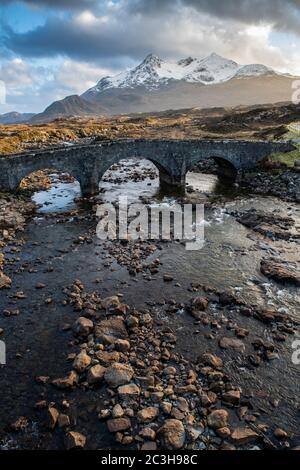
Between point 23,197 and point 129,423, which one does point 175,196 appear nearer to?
point 23,197

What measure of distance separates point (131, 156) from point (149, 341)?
24.4m

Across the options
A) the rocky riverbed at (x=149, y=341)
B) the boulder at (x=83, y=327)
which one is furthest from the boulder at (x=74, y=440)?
the boulder at (x=83, y=327)

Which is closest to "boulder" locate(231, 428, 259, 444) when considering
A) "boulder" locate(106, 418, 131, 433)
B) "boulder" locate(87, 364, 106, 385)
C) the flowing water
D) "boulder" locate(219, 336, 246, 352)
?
"boulder" locate(106, 418, 131, 433)

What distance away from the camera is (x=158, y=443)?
10.6 metres

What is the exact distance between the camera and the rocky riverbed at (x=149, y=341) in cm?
1112

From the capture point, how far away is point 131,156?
1417 inches

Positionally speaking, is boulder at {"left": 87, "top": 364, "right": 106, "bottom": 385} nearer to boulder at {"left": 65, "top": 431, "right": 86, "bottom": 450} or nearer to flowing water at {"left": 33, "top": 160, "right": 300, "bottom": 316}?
boulder at {"left": 65, "top": 431, "right": 86, "bottom": 450}

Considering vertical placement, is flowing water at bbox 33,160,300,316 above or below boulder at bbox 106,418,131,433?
above

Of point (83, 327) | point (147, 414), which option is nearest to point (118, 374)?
point (147, 414)

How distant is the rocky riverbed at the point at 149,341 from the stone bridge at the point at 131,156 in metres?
7.28

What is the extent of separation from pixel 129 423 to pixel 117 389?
1.42 meters

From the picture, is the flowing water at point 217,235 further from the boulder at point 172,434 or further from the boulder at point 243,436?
the boulder at point 172,434

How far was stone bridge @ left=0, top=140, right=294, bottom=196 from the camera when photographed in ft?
100

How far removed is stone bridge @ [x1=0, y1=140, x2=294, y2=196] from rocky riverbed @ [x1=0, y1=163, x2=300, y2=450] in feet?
23.9
